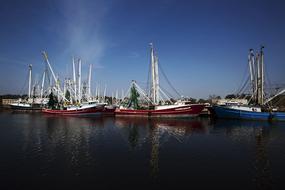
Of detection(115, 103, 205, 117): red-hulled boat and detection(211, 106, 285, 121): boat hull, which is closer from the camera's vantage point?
detection(211, 106, 285, 121): boat hull

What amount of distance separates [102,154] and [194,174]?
35.6 feet

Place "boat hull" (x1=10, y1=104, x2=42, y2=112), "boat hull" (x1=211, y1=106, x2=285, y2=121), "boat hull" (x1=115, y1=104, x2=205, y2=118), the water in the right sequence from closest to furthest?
the water, "boat hull" (x1=211, y1=106, x2=285, y2=121), "boat hull" (x1=115, y1=104, x2=205, y2=118), "boat hull" (x1=10, y1=104, x2=42, y2=112)

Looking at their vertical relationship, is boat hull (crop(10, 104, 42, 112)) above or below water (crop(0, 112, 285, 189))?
above

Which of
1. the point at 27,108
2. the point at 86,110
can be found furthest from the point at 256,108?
the point at 27,108

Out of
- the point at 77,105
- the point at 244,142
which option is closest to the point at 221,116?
the point at 244,142

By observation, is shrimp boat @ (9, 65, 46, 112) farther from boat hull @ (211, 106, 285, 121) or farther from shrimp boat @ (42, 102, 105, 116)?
boat hull @ (211, 106, 285, 121)

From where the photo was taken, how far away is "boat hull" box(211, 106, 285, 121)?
62.4m

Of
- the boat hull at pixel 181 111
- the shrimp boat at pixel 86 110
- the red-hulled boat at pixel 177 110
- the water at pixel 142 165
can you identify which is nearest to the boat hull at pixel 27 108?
the shrimp boat at pixel 86 110

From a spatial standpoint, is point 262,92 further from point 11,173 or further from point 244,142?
point 11,173

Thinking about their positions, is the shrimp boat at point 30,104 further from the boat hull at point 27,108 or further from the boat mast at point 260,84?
the boat mast at point 260,84

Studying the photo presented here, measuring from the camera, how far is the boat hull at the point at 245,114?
62.4 meters

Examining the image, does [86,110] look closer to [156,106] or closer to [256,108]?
[156,106]

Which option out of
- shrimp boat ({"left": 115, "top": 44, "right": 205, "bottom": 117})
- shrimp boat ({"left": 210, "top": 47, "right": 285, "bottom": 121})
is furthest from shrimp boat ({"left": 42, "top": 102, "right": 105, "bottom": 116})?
shrimp boat ({"left": 210, "top": 47, "right": 285, "bottom": 121})

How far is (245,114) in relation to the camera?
6462 centimetres
